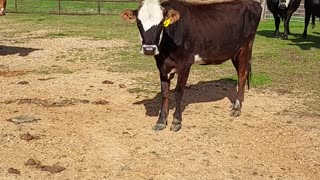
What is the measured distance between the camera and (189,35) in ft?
20.8

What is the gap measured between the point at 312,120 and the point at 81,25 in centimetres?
1333

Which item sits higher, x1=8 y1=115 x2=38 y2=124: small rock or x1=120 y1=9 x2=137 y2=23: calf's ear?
x1=120 y1=9 x2=137 y2=23: calf's ear

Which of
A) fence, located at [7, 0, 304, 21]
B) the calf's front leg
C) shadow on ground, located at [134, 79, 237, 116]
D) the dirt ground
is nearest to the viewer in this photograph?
the dirt ground

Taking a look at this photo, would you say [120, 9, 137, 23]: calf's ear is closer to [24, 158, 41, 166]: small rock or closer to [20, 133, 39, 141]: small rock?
[20, 133, 39, 141]: small rock

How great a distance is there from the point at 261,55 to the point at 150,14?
7120 mm

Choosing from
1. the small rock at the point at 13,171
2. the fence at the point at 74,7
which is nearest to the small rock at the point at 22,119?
the small rock at the point at 13,171

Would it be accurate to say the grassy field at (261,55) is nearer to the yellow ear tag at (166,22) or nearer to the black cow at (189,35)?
the black cow at (189,35)

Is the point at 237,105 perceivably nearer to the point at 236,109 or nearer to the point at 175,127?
the point at 236,109

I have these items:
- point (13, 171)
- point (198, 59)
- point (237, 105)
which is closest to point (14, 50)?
point (237, 105)

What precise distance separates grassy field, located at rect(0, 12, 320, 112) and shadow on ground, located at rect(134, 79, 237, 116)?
1.55ft

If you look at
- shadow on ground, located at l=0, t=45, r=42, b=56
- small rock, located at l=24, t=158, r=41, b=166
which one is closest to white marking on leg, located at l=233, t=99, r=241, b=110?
small rock, located at l=24, t=158, r=41, b=166

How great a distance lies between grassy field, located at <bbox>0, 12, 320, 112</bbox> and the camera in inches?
361

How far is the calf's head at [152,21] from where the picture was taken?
5.58 m

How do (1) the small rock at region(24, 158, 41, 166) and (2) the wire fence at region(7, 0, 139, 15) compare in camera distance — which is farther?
(2) the wire fence at region(7, 0, 139, 15)
